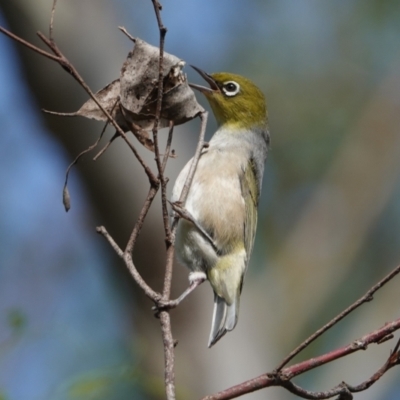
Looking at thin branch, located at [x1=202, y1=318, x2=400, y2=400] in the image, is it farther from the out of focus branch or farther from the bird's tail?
the bird's tail

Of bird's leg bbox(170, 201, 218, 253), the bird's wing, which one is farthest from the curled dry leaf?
the bird's wing

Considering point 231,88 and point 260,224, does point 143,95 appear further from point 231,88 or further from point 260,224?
point 260,224

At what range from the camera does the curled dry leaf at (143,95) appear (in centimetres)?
244

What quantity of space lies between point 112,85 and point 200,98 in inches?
207

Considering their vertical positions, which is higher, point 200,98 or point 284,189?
point 200,98

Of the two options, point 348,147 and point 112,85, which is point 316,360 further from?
point 348,147

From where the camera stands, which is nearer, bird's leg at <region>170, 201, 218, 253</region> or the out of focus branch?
the out of focus branch

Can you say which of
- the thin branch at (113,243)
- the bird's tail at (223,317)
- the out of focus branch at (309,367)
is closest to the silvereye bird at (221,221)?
the bird's tail at (223,317)

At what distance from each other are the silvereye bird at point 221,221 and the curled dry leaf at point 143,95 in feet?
2.19

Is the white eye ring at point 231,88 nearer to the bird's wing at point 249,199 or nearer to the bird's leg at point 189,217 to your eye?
the bird's wing at point 249,199

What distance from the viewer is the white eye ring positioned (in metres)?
4.23

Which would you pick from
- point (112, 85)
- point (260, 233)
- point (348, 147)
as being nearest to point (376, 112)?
point (348, 147)

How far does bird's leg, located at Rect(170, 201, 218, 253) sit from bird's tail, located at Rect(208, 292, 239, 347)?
0.29 metres

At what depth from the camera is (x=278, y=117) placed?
946 cm
